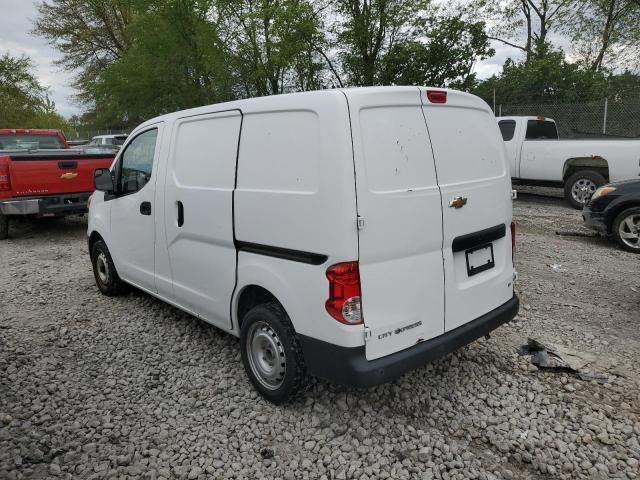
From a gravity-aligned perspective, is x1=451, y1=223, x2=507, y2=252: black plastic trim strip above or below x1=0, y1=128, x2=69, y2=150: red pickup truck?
below

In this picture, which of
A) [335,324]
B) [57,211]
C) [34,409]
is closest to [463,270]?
[335,324]

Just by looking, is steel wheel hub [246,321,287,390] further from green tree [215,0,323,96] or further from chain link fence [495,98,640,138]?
green tree [215,0,323,96]

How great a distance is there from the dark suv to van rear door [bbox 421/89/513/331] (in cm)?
418

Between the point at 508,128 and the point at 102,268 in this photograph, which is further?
the point at 508,128

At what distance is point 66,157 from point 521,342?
7.20 metres

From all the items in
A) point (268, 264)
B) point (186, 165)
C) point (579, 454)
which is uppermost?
point (186, 165)

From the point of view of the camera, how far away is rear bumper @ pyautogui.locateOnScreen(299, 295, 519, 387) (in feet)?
8.08

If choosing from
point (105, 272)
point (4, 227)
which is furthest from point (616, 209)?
point (4, 227)

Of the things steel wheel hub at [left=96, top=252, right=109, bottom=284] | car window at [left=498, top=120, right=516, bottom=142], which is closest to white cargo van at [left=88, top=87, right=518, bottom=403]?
steel wheel hub at [left=96, top=252, right=109, bottom=284]

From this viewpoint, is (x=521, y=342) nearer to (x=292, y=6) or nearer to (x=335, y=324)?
(x=335, y=324)

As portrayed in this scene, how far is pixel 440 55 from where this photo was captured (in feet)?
56.5

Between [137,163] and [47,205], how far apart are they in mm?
4062

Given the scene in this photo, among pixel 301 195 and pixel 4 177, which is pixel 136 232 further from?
pixel 4 177

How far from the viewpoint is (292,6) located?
1762 cm
